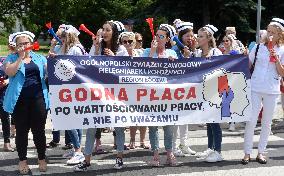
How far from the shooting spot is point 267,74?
692 cm

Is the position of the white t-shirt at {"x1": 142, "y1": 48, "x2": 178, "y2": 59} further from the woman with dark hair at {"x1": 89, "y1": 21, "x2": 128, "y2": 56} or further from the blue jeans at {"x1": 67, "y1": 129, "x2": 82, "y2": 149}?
the blue jeans at {"x1": 67, "y1": 129, "x2": 82, "y2": 149}

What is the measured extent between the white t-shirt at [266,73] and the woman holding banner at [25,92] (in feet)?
9.50

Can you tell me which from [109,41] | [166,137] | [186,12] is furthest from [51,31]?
[186,12]

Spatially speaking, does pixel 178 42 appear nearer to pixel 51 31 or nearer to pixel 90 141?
pixel 51 31

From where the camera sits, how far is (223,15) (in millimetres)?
23719

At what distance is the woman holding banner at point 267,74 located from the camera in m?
6.89

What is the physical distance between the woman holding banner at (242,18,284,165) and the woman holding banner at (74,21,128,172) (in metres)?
1.78

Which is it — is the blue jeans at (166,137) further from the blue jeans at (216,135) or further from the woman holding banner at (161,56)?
the blue jeans at (216,135)

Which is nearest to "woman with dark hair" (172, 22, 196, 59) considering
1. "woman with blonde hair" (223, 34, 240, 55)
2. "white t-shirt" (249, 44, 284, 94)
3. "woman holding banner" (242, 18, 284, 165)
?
"woman holding banner" (242, 18, 284, 165)

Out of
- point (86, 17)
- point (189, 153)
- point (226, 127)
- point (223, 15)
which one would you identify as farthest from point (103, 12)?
point (189, 153)

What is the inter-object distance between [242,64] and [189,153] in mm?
1631

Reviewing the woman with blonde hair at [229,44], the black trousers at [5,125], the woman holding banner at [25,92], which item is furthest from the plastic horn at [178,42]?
the black trousers at [5,125]

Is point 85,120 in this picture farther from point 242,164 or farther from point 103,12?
point 103,12

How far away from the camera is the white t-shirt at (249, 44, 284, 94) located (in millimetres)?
6926
